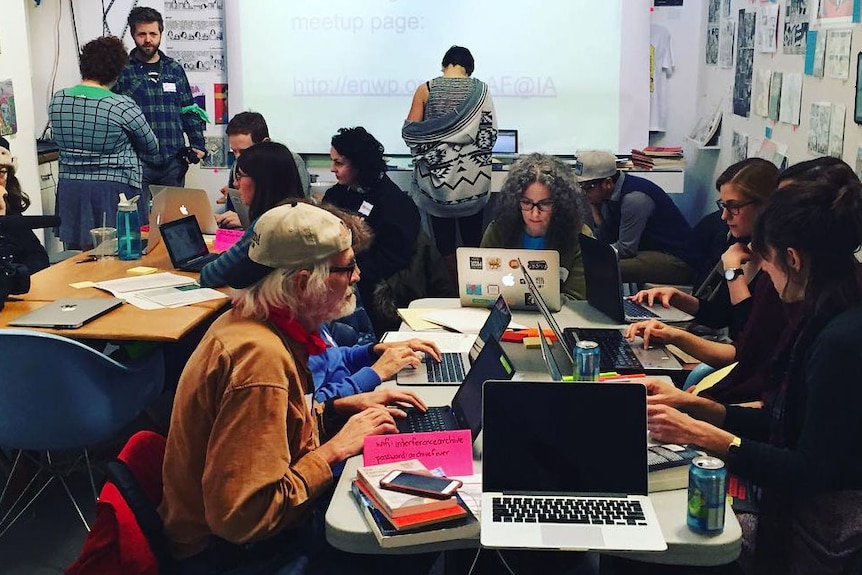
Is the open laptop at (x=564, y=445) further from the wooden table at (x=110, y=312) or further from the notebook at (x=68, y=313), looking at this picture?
the notebook at (x=68, y=313)

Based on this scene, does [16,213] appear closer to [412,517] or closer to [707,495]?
[412,517]

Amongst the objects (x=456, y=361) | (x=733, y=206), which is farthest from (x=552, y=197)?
(x=456, y=361)

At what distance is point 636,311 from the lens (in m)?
3.07

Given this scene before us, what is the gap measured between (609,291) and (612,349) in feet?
1.18

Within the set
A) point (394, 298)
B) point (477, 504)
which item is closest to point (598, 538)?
point (477, 504)

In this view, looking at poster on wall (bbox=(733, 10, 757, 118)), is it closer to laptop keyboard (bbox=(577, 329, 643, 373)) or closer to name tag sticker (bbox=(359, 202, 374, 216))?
name tag sticker (bbox=(359, 202, 374, 216))

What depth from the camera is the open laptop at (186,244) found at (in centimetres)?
368

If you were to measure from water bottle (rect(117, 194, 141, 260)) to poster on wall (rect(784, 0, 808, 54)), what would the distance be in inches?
109

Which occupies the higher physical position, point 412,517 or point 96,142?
point 96,142

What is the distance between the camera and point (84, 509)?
124 inches

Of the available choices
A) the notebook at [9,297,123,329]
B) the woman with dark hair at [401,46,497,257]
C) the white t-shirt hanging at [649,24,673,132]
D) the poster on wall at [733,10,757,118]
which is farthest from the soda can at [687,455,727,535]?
the white t-shirt hanging at [649,24,673,132]

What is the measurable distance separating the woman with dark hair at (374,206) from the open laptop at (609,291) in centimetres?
132

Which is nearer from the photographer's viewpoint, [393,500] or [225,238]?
[393,500]

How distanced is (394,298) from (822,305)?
2.60 metres
